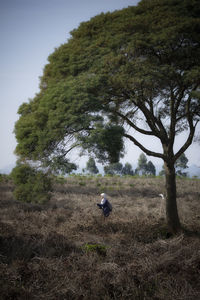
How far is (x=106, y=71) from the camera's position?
732cm

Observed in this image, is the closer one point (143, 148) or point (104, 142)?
point (104, 142)

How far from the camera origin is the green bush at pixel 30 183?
24.6 ft

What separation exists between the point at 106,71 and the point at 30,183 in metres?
4.78

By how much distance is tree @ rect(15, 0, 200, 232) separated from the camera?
6621 mm

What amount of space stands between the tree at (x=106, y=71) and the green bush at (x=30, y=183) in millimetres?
611

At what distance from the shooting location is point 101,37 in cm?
772

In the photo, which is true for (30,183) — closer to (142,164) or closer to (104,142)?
(104,142)

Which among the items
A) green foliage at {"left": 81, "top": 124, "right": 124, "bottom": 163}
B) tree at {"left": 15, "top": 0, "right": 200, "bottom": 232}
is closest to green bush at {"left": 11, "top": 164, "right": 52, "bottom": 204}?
tree at {"left": 15, "top": 0, "right": 200, "bottom": 232}

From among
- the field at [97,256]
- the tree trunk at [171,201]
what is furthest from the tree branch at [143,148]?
the field at [97,256]

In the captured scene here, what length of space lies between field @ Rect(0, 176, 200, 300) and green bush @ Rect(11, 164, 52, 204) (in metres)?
1.40

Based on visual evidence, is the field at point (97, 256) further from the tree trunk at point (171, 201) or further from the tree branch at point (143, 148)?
the tree branch at point (143, 148)

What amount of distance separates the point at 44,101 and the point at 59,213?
6.78m

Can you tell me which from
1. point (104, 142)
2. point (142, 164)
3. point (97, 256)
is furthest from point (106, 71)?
point (142, 164)

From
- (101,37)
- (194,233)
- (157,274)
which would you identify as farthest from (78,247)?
(101,37)
